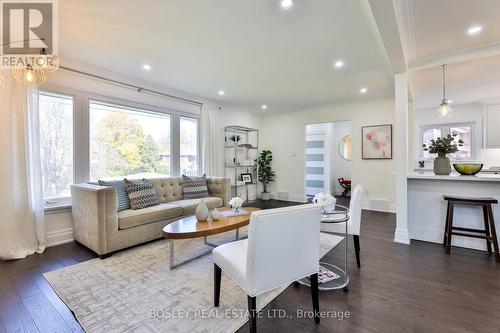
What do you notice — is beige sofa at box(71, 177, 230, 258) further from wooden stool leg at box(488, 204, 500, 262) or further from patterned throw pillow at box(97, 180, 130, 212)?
wooden stool leg at box(488, 204, 500, 262)

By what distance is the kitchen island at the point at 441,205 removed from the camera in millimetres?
2887

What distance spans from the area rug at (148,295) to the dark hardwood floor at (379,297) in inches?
5.2

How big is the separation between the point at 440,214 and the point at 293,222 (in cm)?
296

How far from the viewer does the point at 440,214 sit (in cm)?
315

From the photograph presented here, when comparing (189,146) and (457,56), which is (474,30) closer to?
(457,56)

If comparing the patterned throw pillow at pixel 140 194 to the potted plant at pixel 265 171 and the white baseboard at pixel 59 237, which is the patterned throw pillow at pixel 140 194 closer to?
the white baseboard at pixel 59 237

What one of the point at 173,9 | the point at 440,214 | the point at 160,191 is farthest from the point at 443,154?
the point at 160,191

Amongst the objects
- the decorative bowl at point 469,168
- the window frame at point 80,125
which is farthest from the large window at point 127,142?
the decorative bowl at point 469,168

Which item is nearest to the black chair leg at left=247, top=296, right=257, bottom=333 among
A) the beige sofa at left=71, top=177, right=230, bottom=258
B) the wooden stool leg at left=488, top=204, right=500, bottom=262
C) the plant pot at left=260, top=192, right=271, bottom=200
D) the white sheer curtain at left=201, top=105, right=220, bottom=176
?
the beige sofa at left=71, top=177, right=230, bottom=258

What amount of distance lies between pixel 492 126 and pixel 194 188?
22.8ft

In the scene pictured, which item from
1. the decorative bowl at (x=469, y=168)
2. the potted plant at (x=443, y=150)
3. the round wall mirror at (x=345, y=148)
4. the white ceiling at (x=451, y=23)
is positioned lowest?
the decorative bowl at (x=469, y=168)

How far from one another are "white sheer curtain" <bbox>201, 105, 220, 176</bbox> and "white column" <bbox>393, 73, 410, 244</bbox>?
11.7 feet

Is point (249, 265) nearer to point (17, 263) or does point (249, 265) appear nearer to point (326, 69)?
point (17, 263)

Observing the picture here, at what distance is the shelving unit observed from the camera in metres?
5.76
